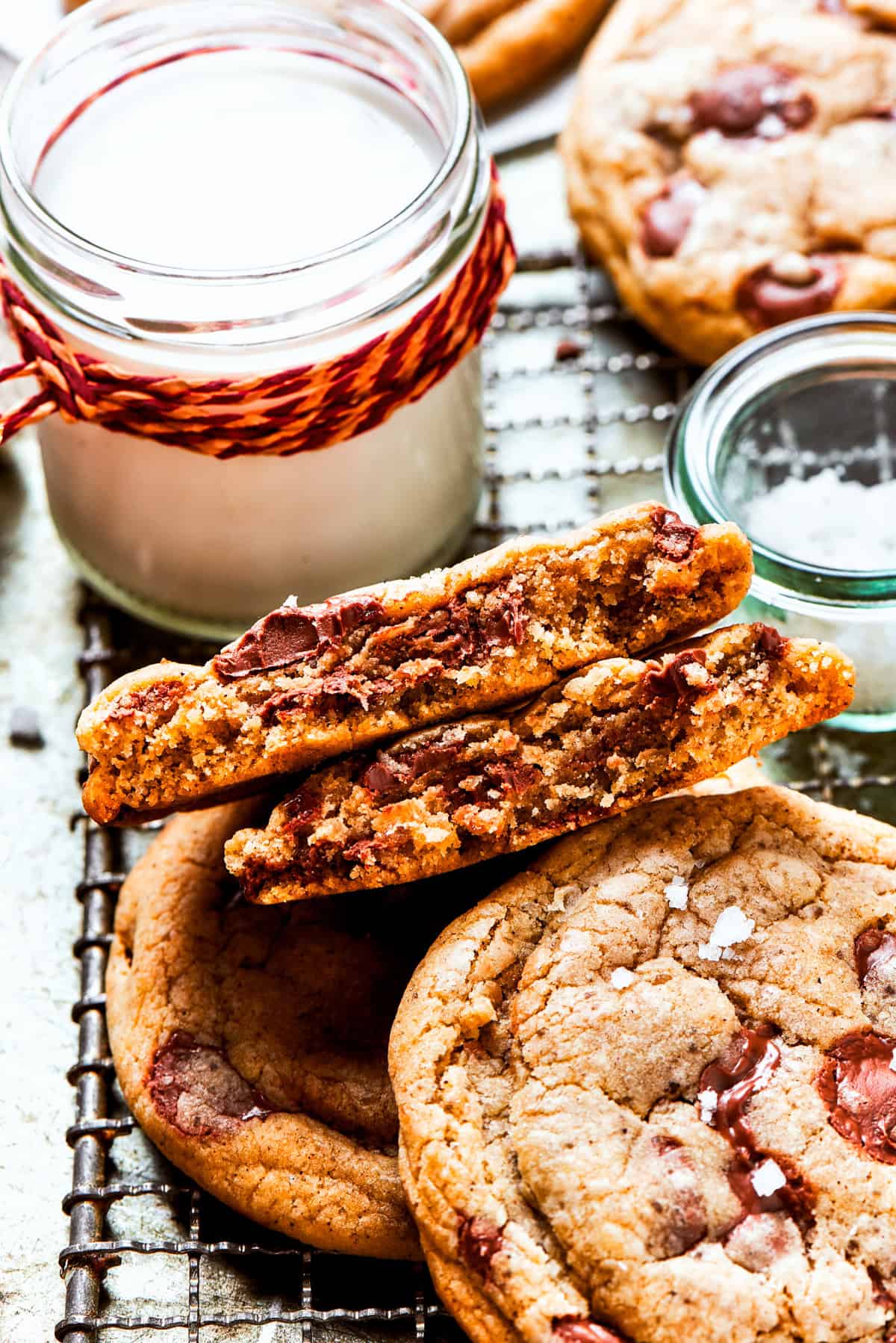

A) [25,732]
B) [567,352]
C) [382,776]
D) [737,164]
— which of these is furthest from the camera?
[567,352]

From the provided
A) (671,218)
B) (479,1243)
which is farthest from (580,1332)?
(671,218)

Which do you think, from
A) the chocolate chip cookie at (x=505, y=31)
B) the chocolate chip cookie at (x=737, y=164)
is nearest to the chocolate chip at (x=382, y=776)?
the chocolate chip cookie at (x=737, y=164)

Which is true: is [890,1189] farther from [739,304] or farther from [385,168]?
[739,304]

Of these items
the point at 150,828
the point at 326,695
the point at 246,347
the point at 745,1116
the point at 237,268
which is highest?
the point at 237,268

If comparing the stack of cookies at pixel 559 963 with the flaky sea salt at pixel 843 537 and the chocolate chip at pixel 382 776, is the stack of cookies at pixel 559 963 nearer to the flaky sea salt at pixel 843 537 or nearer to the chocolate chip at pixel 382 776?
the chocolate chip at pixel 382 776

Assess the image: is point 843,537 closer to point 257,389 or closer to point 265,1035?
point 257,389

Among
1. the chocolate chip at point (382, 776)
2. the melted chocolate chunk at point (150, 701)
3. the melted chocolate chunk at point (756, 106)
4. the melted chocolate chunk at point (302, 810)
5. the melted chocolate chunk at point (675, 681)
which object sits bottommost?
the melted chocolate chunk at point (302, 810)
